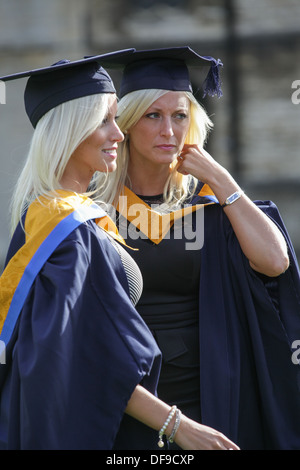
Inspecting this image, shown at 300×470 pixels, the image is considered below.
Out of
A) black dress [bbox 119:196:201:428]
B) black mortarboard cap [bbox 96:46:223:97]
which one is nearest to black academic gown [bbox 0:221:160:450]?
black dress [bbox 119:196:201:428]

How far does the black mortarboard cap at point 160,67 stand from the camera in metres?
3.21

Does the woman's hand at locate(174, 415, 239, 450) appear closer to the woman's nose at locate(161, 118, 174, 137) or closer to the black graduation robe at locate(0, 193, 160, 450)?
the black graduation robe at locate(0, 193, 160, 450)

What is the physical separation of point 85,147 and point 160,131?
0.56 meters

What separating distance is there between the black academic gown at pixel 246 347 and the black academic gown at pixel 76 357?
0.51 metres

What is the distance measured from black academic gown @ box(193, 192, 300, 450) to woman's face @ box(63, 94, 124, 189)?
2.03 feet

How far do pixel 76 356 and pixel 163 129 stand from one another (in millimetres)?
1148

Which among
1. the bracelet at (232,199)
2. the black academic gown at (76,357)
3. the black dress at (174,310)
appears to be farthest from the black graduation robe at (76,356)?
the bracelet at (232,199)

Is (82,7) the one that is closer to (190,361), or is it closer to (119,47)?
(119,47)

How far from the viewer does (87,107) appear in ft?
8.64

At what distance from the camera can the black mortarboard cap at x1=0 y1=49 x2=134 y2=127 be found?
104 inches

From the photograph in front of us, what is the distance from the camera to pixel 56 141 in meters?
2.58

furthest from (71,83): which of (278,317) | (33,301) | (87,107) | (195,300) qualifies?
(278,317)

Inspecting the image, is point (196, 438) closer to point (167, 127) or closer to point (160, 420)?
point (160, 420)

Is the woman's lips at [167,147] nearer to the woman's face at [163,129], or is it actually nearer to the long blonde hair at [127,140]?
the woman's face at [163,129]
